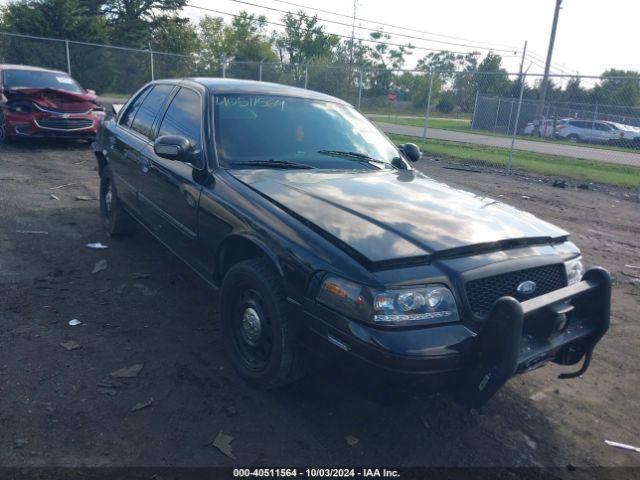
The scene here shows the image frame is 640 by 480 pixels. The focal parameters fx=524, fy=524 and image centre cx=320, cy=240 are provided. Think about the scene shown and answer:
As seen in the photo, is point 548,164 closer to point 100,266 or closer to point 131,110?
point 131,110

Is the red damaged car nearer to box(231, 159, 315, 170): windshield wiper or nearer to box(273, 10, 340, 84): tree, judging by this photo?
box(231, 159, 315, 170): windshield wiper

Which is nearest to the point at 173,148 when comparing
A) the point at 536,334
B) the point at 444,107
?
the point at 536,334

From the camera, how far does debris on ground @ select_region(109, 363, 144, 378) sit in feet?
10.7

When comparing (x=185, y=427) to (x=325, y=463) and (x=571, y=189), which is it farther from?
(x=571, y=189)

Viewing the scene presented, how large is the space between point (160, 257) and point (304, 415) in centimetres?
292

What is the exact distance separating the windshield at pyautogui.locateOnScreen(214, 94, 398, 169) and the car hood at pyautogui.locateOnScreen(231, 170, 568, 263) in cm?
22

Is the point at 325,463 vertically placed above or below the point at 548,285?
below

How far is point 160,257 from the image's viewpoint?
211 inches

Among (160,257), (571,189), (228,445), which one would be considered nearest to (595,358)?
(228,445)

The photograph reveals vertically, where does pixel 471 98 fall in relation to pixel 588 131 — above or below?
above

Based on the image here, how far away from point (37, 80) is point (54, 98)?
3.29ft

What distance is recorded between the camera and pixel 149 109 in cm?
501

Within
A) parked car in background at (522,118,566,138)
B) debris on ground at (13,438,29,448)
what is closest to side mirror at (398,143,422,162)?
debris on ground at (13,438,29,448)

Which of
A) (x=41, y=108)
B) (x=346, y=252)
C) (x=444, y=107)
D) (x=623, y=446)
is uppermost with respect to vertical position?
(x=444, y=107)
